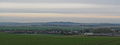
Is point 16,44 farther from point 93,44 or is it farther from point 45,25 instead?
point 45,25

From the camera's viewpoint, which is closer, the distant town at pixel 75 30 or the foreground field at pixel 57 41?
the foreground field at pixel 57 41

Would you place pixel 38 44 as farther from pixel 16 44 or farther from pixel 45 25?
pixel 45 25

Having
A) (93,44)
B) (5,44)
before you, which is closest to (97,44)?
(93,44)

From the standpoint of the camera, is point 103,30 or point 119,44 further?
point 103,30

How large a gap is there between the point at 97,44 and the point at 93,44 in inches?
13.6

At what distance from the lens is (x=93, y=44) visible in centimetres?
2550

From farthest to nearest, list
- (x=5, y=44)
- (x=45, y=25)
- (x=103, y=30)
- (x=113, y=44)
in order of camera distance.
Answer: (x=45, y=25), (x=103, y=30), (x=113, y=44), (x=5, y=44)

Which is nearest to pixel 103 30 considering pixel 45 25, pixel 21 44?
pixel 21 44

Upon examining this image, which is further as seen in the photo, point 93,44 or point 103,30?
point 103,30

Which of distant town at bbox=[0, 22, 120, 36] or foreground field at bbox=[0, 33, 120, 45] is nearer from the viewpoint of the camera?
foreground field at bbox=[0, 33, 120, 45]

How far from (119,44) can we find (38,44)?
23.2 ft

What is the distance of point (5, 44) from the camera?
2420 cm

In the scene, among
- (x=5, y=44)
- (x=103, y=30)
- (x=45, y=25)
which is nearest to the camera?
(x=5, y=44)

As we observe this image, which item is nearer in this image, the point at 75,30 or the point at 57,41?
the point at 57,41
